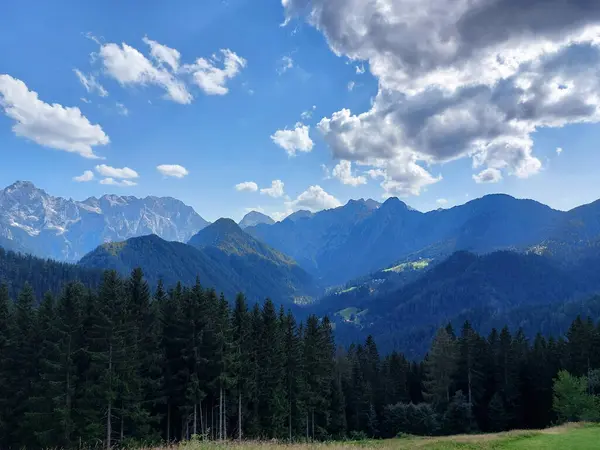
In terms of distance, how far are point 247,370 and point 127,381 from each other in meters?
18.0

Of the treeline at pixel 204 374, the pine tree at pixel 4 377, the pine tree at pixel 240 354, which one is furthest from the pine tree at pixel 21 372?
the pine tree at pixel 240 354

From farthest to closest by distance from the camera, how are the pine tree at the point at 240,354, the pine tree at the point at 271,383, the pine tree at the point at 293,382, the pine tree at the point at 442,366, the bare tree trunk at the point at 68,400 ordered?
the pine tree at the point at 442,366
the pine tree at the point at 293,382
the pine tree at the point at 271,383
the pine tree at the point at 240,354
the bare tree trunk at the point at 68,400

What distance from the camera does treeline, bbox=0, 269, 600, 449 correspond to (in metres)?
39.0

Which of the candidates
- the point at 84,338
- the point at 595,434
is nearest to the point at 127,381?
the point at 84,338

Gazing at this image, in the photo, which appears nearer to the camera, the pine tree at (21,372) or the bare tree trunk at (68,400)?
the bare tree trunk at (68,400)

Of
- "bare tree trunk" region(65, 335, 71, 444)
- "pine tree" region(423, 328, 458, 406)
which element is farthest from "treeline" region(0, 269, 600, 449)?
"pine tree" region(423, 328, 458, 406)

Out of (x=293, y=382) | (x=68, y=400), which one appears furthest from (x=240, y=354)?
(x=68, y=400)

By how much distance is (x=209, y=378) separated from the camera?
4844cm

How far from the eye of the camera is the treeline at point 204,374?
3900 cm

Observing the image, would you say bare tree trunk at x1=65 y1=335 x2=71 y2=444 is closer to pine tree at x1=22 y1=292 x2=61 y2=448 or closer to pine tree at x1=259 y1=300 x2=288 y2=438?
pine tree at x1=22 y1=292 x2=61 y2=448

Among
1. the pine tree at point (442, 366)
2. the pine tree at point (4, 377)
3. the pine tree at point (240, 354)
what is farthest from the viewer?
the pine tree at point (442, 366)

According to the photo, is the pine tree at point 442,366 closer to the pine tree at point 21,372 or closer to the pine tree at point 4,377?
the pine tree at point 21,372

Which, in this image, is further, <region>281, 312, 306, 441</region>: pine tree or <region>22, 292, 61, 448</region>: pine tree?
<region>281, 312, 306, 441</region>: pine tree

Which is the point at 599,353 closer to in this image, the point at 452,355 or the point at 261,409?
the point at 452,355
